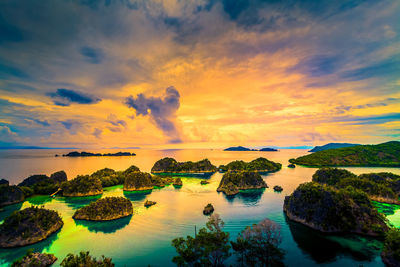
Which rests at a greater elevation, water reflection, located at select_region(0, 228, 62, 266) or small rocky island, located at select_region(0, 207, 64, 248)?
small rocky island, located at select_region(0, 207, 64, 248)

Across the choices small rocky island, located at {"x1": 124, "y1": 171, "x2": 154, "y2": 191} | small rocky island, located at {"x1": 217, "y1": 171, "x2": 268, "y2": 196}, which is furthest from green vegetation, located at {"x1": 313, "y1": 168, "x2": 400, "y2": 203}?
small rocky island, located at {"x1": 124, "y1": 171, "x2": 154, "y2": 191}

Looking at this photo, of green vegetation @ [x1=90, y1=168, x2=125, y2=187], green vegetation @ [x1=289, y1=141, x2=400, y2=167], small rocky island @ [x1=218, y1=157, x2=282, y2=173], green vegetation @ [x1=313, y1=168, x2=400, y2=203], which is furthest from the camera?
green vegetation @ [x1=289, y1=141, x2=400, y2=167]

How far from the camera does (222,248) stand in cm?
2088

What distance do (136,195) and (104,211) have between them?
2149 centimetres

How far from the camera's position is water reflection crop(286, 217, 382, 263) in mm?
24750

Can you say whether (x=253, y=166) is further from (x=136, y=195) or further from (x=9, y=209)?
(x=9, y=209)

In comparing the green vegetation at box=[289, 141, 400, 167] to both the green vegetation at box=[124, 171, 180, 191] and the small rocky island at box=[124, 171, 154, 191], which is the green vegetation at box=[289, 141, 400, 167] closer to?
the green vegetation at box=[124, 171, 180, 191]

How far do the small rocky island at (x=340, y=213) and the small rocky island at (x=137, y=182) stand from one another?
52.7 m

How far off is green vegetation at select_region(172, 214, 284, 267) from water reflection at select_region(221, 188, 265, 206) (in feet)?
87.2

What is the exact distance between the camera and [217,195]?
5819 centimetres

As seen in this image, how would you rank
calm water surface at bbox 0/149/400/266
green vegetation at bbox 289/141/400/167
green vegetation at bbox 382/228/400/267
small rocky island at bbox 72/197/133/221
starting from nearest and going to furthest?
green vegetation at bbox 382/228/400/267
calm water surface at bbox 0/149/400/266
small rocky island at bbox 72/197/133/221
green vegetation at bbox 289/141/400/167

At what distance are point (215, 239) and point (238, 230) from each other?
49.4 feet

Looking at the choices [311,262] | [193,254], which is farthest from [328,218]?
[193,254]

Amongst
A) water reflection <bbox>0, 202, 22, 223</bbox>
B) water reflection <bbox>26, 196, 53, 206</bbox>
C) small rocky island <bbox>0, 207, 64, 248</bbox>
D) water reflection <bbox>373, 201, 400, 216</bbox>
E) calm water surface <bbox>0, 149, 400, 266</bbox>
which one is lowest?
calm water surface <bbox>0, 149, 400, 266</bbox>
